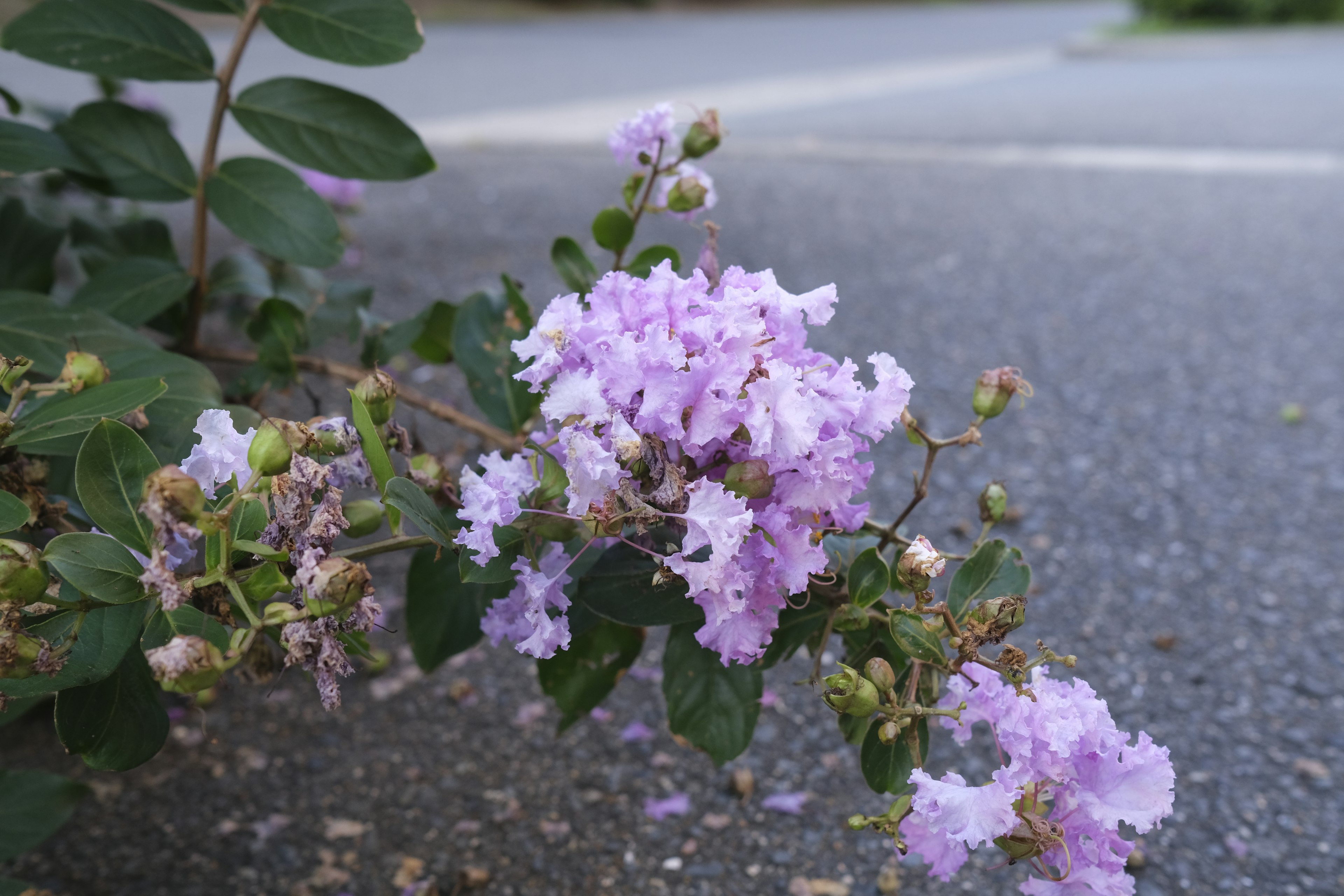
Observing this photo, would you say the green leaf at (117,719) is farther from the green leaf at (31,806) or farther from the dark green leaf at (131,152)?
the dark green leaf at (131,152)

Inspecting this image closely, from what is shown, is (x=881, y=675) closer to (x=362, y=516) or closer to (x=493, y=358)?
(x=362, y=516)

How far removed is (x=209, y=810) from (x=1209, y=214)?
11.4ft

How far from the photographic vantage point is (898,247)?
322 cm

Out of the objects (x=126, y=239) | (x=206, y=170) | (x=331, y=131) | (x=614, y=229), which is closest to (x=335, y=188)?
(x=126, y=239)

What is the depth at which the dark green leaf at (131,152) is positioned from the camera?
117 centimetres

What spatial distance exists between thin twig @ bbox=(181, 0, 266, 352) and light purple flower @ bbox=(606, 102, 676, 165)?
431mm

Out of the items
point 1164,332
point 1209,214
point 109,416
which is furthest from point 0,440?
point 1209,214

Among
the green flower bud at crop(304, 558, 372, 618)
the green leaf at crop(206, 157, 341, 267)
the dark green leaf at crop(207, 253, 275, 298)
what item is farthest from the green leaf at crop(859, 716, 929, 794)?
the dark green leaf at crop(207, 253, 275, 298)

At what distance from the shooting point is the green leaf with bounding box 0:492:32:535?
72 cm

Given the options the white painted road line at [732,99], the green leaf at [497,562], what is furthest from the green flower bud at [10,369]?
the white painted road line at [732,99]

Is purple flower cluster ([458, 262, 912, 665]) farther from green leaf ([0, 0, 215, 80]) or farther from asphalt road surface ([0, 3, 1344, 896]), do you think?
green leaf ([0, 0, 215, 80])

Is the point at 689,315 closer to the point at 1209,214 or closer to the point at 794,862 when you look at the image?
the point at 794,862

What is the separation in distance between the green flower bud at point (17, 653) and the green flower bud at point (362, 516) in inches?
8.2

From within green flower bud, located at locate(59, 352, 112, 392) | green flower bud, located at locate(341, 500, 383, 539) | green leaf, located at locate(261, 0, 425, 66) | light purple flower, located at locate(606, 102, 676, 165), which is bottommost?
green flower bud, located at locate(341, 500, 383, 539)
